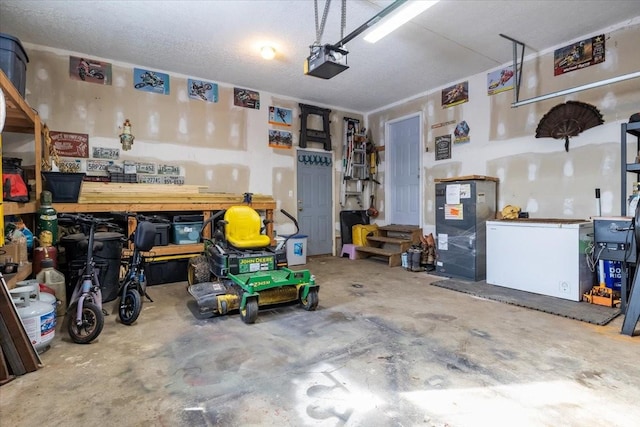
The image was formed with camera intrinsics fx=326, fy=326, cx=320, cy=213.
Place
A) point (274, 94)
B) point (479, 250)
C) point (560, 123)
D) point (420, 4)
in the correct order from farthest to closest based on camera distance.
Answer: point (274, 94) < point (479, 250) < point (560, 123) < point (420, 4)

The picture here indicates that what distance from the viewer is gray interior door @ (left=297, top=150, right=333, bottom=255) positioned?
6.37 meters

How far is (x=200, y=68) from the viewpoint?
4855mm

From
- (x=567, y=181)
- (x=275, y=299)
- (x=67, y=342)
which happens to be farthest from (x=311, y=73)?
(x=567, y=181)

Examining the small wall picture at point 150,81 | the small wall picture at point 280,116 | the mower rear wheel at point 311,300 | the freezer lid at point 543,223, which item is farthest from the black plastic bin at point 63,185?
the freezer lid at point 543,223

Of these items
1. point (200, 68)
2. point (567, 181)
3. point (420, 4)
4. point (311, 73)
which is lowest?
point (567, 181)

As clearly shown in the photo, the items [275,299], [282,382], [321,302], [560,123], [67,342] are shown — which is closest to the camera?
[282,382]

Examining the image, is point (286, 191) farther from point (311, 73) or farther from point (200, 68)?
point (311, 73)

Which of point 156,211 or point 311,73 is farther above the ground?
point 311,73

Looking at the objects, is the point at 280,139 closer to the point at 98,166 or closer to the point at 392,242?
the point at 392,242

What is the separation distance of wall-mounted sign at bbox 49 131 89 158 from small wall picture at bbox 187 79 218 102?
1.64 metres

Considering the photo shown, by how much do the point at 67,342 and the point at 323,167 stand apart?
497cm

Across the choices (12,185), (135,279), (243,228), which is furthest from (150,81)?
(135,279)

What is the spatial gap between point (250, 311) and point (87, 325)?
1.24 meters

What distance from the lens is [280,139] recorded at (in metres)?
6.08
